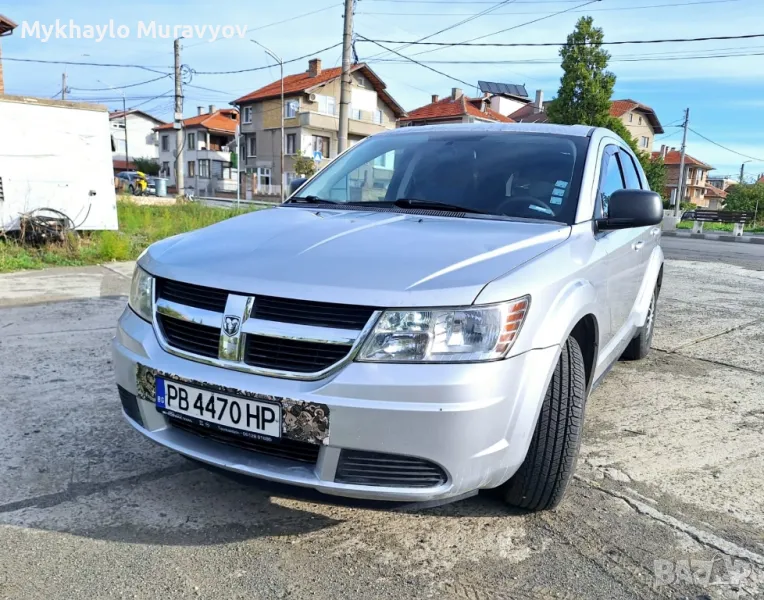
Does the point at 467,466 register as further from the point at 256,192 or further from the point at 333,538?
the point at 256,192

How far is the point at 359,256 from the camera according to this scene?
2.19 metres

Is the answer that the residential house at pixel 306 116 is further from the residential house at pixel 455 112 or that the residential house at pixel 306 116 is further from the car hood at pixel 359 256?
the car hood at pixel 359 256

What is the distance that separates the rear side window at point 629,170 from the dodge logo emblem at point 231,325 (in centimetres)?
271

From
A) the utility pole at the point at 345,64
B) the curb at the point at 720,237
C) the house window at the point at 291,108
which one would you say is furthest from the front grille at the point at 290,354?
the house window at the point at 291,108

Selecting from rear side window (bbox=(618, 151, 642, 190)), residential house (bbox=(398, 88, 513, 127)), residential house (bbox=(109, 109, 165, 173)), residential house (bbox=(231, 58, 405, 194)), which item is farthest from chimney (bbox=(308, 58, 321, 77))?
rear side window (bbox=(618, 151, 642, 190))

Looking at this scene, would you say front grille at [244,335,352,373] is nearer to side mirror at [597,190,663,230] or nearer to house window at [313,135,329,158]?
side mirror at [597,190,663,230]

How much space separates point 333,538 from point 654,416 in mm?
2173

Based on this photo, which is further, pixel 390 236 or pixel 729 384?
pixel 729 384

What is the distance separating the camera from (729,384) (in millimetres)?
4203

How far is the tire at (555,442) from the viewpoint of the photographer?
2.28m

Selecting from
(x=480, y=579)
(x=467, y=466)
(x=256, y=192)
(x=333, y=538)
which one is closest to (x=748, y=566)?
(x=480, y=579)

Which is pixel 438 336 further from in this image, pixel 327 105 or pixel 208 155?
pixel 208 155

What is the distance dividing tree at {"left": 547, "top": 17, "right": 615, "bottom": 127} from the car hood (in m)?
29.7

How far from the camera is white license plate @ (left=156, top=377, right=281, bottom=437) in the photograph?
2.01 meters
